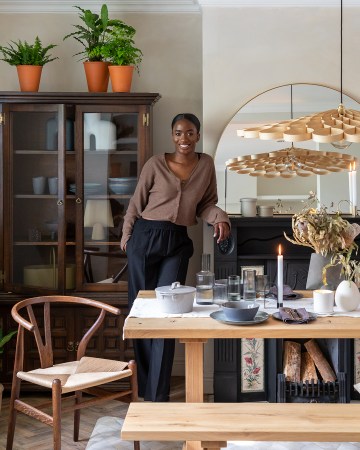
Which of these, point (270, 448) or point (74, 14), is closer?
point (270, 448)

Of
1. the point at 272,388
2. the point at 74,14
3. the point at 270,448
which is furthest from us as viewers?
the point at 74,14

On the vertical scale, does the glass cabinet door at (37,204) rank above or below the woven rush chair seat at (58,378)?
above

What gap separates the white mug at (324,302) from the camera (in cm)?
303

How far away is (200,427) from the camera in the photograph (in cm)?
252

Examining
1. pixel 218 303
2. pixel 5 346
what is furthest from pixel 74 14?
pixel 218 303

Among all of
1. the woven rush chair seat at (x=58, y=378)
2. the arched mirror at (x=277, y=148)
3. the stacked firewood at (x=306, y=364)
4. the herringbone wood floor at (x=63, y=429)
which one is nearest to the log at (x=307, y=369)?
the stacked firewood at (x=306, y=364)

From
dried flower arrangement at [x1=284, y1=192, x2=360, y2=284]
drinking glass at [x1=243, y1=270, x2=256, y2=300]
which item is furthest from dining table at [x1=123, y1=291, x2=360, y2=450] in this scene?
dried flower arrangement at [x1=284, y1=192, x2=360, y2=284]

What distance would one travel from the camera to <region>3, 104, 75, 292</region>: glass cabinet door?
448 cm

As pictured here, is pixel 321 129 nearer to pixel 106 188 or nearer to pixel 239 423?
pixel 239 423

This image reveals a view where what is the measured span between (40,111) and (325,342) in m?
2.27

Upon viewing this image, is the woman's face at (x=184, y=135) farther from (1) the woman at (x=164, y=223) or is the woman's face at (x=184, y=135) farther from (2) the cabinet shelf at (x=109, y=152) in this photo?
(2) the cabinet shelf at (x=109, y=152)

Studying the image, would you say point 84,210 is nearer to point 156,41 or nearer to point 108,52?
point 108,52

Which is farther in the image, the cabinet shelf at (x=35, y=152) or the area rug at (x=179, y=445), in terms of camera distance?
the cabinet shelf at (x=35, y=152)

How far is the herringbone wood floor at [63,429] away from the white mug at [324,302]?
113 cm
